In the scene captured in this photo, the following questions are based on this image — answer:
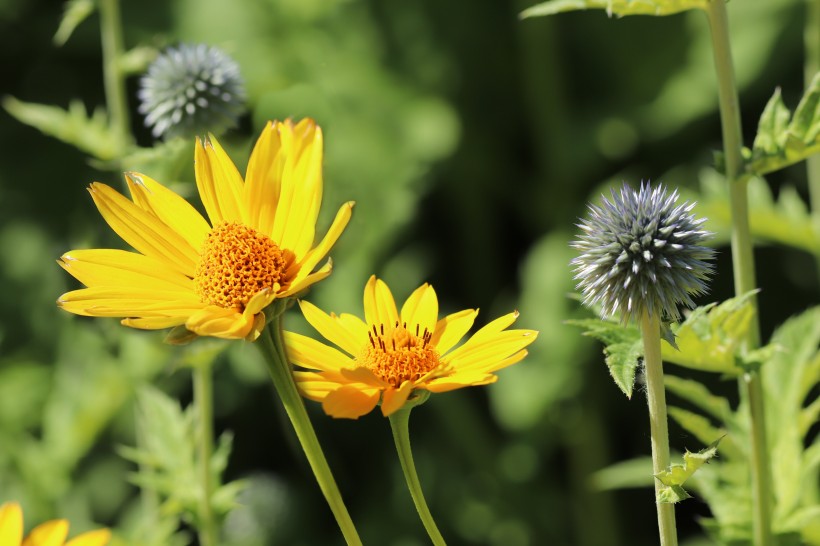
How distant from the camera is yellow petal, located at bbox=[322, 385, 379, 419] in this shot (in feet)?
1.98

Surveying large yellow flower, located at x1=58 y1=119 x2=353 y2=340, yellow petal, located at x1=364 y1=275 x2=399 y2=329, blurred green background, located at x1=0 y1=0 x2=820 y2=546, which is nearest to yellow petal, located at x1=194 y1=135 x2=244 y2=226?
large yellow flower, located at x1=58 y1=119 x2=353 y2=340

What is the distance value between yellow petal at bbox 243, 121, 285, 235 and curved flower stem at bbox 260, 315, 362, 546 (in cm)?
9

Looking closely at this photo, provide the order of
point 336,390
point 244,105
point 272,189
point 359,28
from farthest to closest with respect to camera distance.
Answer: point 359,28, point 244,105, point 272,189, point 336,390

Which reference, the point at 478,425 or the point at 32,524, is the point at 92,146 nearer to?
the point at 32,524

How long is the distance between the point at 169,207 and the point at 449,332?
207mm

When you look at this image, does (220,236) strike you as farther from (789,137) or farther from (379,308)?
(789,137)

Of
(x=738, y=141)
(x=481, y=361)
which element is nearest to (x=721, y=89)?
(x=738, y=141)

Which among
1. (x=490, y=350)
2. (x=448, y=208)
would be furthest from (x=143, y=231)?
(x=448, y=208)

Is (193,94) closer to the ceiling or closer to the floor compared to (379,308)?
closer to the ceiling

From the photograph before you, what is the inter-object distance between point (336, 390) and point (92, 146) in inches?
27.4

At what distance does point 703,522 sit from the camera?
0.93 meters

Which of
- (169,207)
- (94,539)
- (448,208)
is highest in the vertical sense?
(448,208)

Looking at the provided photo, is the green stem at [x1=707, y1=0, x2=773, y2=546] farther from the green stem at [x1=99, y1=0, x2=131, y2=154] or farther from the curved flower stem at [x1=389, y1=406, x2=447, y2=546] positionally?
the green stem at [x1=99, y1=0, x2=131, y2=154]

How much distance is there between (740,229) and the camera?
34.8 inches
